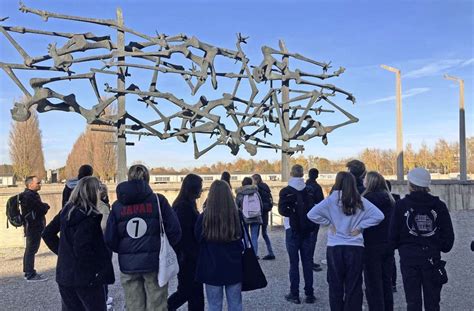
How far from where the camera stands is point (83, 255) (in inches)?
149

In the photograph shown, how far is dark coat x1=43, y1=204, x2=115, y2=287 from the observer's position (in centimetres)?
378

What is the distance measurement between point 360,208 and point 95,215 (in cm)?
249

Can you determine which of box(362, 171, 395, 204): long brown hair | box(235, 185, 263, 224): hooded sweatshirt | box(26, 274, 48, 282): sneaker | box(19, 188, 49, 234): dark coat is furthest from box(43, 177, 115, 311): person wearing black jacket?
box(235, 185, 263, 224): hooded sweatshirt

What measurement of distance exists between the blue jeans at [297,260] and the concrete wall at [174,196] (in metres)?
6.67

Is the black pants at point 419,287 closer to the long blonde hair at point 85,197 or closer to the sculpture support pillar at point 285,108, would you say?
the long blonde hair at point 85,197

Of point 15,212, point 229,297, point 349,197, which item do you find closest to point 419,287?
point 349,197

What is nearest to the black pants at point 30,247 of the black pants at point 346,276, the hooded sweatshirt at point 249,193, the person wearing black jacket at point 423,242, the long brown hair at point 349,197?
the hooded sweatshirt at point 249,193

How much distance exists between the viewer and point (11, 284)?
730 cm

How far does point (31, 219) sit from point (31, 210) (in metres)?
0.16

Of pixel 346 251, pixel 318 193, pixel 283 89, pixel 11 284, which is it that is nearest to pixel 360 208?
pixel 346 251

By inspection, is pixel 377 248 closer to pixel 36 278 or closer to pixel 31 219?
pixel 31 219

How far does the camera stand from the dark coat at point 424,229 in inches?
162

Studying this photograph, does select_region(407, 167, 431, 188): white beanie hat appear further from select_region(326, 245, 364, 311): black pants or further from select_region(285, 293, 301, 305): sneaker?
select_region(285, 293, 301, 305): sneaker

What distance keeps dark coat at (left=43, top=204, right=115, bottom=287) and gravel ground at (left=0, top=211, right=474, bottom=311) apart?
2.14m
